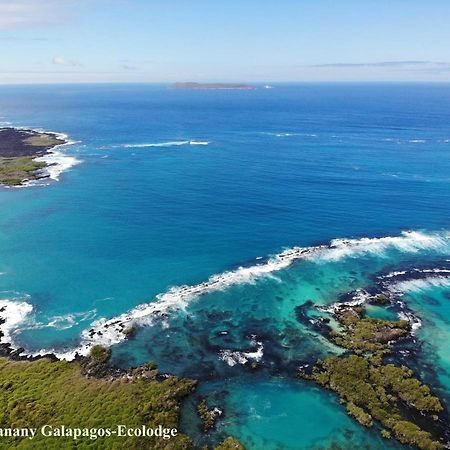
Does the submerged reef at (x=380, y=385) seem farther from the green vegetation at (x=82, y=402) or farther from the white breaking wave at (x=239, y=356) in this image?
the green vegetation at (x=82, y=402)

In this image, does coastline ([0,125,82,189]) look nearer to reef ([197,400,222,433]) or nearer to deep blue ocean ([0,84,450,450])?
deep blue ocean ([0,84,450,450])

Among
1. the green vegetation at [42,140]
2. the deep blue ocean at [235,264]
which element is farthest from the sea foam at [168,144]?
the green vegetation at [42,140]

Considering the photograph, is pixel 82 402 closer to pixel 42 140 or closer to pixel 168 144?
pixel 168 144

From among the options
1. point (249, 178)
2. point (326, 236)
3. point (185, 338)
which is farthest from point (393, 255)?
point (249, 178)

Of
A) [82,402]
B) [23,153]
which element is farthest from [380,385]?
[23,153]

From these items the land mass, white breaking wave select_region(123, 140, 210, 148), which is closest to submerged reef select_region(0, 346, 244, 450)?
the land mass
